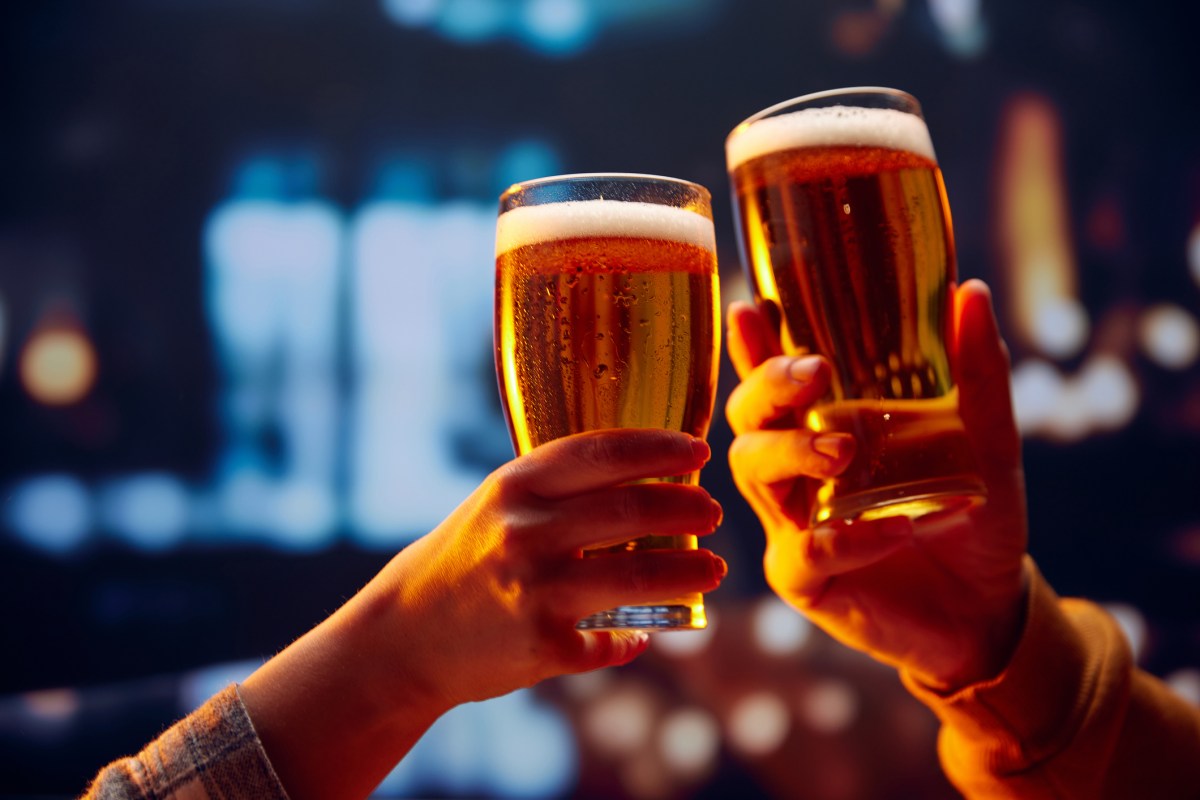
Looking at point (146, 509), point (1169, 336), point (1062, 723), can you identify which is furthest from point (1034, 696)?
point (146, 509)

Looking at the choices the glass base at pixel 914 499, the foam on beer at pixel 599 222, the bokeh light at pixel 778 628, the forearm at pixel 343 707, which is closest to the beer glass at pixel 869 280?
the glass base at pixel 914 499

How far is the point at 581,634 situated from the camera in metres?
0.62

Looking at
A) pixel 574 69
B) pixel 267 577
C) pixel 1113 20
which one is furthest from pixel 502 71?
pixel 1113 20

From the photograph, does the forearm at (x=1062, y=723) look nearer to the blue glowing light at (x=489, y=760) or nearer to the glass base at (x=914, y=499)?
the glass base at (x=914, y=499)

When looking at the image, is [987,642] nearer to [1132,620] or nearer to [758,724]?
[758,724]

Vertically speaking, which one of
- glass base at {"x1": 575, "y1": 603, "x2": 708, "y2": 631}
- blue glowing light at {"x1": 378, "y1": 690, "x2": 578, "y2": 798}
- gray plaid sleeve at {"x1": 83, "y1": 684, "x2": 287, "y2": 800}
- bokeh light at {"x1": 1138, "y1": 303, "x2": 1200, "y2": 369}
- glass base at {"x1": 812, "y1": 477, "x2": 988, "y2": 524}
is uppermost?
bokeh light at {"x1": 1138, "y1": 303, "x2": 1200, "y2": 369}

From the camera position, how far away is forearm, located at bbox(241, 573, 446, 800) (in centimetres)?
62

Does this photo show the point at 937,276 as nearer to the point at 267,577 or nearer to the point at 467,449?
the point at 467,449

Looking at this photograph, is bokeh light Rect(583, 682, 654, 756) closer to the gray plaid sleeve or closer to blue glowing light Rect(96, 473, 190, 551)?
blue glowing light Rect(96, 473, 190, 551)

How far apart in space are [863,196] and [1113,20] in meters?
2.90

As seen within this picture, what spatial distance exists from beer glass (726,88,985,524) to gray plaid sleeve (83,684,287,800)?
501 mm

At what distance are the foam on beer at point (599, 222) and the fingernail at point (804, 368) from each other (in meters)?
0.14

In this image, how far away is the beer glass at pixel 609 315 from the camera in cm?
70

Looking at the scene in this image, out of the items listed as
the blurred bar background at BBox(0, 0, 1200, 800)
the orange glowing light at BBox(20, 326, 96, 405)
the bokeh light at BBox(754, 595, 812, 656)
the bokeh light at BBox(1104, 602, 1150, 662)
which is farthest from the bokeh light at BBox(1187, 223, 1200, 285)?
the orange glowing light at BBox(20, 326, 96, 405)
